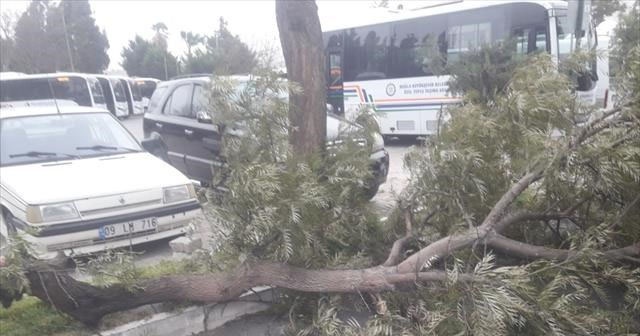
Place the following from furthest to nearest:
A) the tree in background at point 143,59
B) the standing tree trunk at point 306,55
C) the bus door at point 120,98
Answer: the tree in background at point 143,59
the bus door at point 120,98
the standing tree trunk at point 306,55

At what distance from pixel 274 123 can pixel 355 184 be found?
755 millimetres

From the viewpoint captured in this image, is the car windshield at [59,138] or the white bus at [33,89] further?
the white bus at [33,89]

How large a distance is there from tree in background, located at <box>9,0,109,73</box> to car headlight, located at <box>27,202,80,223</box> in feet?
129

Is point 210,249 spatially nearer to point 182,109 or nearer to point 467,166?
point 467,166

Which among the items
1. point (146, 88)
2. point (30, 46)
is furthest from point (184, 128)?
point (30, 46)

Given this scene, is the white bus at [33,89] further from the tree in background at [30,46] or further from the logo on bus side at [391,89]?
the tree in background at [30,46]

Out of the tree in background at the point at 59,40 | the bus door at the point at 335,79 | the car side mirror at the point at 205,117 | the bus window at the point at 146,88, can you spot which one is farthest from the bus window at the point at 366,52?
the tree in background at the point at 59,40

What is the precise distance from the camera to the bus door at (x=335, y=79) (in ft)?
50.2

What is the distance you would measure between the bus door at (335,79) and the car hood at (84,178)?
9793 mm

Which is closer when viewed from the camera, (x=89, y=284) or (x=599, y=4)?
(x=89, y=284)


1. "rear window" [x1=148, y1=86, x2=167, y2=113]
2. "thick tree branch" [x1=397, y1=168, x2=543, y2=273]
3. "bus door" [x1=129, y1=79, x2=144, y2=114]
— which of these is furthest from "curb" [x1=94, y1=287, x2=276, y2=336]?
"bus door" [x1=129, y1=79, x2=144, y2=114]

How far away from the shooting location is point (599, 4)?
101ft

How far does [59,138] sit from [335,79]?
10095 millimetres

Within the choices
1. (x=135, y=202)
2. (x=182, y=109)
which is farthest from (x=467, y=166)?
(x=182, y=109)
